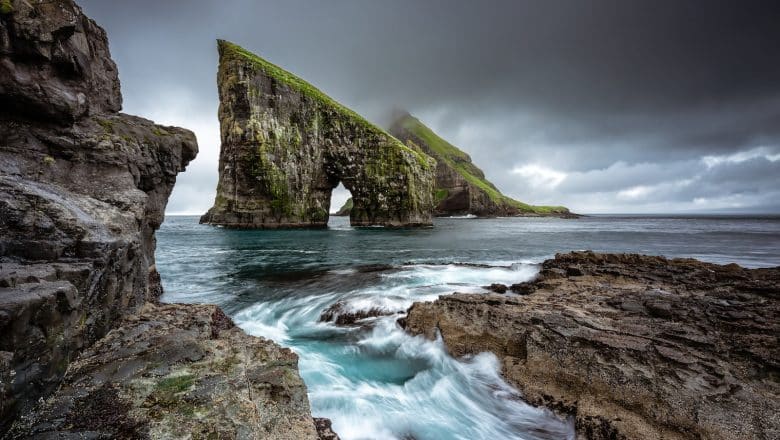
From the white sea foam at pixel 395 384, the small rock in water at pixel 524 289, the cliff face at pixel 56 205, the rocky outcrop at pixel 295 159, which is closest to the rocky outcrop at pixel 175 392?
the cliff face at pixel 56 205

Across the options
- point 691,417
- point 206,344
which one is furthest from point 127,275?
point 691,417

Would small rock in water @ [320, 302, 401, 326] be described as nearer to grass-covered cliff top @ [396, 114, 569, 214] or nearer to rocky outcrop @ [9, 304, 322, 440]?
rocky outcrop @ [9, 304, 322, 440]

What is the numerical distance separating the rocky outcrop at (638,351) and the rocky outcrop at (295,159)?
41274 mm

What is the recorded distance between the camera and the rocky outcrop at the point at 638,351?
13.4 feet

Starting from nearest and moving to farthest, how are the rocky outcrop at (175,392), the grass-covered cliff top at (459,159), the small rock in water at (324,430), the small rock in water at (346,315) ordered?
the rocky outcrop at (175,392), the small rock in water at (324,430), the small rock in water at (346,315), the grass-covered cliff top at (459,159)

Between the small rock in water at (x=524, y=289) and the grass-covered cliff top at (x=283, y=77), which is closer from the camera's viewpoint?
the small rock in water at (x=524, y=289)

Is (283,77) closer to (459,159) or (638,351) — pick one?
(638,351)

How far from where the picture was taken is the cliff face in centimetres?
298

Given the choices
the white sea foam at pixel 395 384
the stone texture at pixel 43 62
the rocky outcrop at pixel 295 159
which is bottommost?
the white sea foam at pixel 395 384

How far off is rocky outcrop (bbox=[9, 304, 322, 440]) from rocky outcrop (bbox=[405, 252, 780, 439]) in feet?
11.6

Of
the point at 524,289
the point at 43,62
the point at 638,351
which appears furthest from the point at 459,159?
the point at 43,62

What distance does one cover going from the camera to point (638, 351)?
5.00 m

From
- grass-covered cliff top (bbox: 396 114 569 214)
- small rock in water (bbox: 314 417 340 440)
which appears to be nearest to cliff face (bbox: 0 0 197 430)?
small rock in water (bbox: 314 417 340 440)

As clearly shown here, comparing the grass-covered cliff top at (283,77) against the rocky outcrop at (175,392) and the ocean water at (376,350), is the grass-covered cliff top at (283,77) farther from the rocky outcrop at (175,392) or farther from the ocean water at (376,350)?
the rocky outcrop at (175,392)
